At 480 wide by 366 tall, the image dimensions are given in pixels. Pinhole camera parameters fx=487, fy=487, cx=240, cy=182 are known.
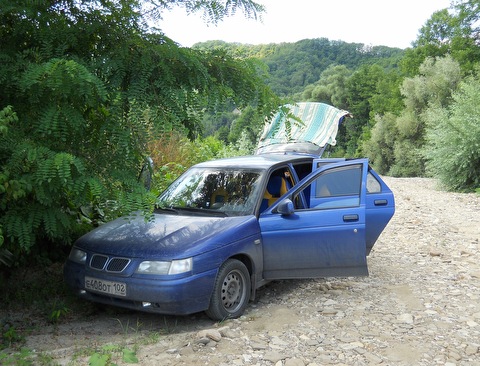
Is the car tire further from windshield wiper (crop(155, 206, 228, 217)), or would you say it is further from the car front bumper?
windshield wiper (crop(155, 206, 228, 217))

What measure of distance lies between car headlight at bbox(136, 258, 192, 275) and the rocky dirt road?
0.62m

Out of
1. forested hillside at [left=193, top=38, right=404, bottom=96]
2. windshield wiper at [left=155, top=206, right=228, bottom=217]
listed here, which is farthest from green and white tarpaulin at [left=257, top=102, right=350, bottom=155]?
forested hillside at [left=193, top=38, right=404, bottom=96]

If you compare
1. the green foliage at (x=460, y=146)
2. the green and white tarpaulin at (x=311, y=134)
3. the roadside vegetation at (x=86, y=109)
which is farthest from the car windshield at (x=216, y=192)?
the green foliage at (x=460, y=146)

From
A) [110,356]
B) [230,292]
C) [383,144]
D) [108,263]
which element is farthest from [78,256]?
[383,144]

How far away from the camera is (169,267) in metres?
4.73

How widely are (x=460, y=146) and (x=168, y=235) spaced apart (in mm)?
16339

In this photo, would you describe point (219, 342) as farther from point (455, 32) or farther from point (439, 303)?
point (455, 32)

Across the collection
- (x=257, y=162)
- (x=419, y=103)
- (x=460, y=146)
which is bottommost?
(x=460, y=146)

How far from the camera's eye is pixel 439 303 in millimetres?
5715

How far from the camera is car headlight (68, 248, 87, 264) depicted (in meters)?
5.29

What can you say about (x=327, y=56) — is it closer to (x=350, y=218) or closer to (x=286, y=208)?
(x=350, y=218)

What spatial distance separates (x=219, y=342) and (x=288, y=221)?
1697mm

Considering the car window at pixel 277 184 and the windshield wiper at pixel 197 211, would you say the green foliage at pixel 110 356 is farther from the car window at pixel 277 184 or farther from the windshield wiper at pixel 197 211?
the car window at pixel 277 184

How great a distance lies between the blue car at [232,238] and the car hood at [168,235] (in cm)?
1
